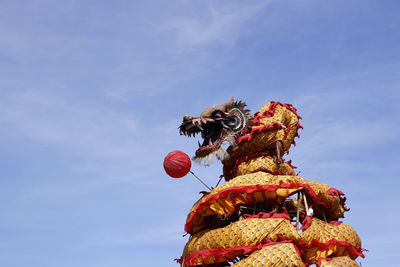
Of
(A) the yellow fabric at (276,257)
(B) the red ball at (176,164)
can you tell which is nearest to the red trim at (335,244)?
(A) the yellow fabric at (276,257)

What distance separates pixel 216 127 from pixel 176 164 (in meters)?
1.82

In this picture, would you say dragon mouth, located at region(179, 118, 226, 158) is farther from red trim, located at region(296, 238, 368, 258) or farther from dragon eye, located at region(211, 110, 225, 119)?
red trim, located at region(296, 238, 368, 258)

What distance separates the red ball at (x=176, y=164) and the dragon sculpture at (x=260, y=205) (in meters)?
0.51

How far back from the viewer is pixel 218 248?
43.7 ft

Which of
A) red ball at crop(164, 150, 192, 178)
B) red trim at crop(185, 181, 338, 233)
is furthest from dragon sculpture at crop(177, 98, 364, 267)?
red ball at crop(164, 150, 192, 178)

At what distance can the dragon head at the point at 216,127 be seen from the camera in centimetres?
1540

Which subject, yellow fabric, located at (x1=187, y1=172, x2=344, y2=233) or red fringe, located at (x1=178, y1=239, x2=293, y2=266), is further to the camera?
yellow fabric, located at (x1=187, y1=172, x2=344, y2=233)

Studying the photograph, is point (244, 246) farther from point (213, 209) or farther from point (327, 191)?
point (327, 191)

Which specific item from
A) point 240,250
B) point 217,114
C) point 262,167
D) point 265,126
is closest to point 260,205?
point 262,167

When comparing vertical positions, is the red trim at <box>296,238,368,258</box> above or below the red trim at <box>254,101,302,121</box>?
below

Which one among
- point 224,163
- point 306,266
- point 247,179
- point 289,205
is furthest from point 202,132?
point 306,266

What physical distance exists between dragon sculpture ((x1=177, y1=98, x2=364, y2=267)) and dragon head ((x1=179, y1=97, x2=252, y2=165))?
0.10ft

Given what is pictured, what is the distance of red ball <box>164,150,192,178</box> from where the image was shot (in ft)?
49.4

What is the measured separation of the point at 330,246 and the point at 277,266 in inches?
77.9
